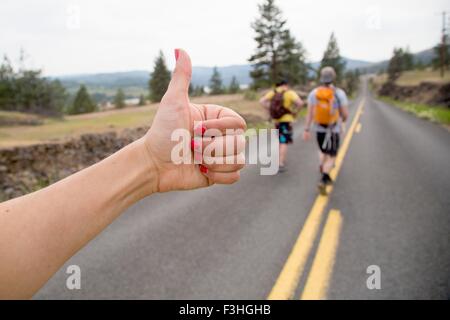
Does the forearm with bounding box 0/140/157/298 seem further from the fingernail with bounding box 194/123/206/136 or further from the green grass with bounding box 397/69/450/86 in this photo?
the green grass with bounding box 397/69/450/86

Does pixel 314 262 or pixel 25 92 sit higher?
pixel 25 92

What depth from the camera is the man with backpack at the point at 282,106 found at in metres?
6.40

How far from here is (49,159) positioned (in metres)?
6.25

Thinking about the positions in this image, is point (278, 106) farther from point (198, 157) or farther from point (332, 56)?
point (332, 56)

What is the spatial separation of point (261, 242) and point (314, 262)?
659 millimetres

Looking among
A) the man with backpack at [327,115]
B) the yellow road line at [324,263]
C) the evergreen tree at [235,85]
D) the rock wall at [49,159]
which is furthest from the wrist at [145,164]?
the man with backpack at [327,115]

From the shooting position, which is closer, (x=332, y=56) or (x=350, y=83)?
(x=332, y=56)

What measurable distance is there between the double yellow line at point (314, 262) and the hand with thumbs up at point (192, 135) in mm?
1673

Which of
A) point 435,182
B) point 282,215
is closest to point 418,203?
point 435,182

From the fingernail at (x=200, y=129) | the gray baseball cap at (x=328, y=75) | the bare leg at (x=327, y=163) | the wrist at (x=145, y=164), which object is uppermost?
the gray baseball cap at (x=328, y=75)

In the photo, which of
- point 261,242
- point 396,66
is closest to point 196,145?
point 261,242

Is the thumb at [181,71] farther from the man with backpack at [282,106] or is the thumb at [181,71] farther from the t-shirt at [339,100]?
the man with backpack at [282,106]

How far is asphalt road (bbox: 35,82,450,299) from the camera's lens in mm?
2760
